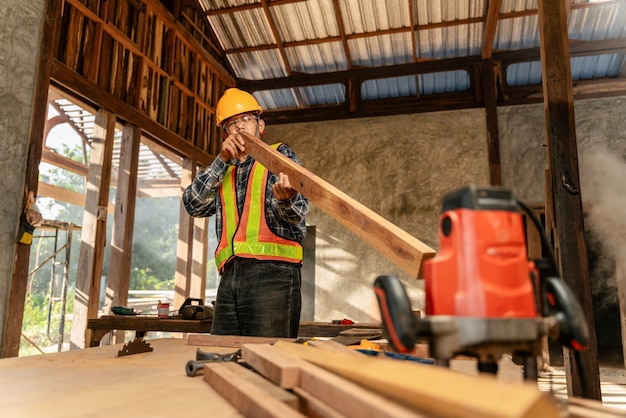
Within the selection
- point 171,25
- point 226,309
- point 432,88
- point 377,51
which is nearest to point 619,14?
point 432,88

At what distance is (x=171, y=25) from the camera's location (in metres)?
6.93

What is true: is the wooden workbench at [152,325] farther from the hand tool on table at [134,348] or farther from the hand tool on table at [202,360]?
the hand tool on table at [202,360]

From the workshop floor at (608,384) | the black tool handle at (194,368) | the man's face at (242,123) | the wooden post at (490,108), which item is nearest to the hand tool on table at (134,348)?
the black tool handle at (194,368)

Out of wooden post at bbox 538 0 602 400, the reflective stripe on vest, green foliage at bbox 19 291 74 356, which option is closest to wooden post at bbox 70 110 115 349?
the reflective stripe on vest

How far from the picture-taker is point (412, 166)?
834 centimetres

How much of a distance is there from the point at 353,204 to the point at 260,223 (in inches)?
41.0

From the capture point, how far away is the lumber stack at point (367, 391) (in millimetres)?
563

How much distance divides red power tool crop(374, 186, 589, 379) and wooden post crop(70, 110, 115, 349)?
5.18m

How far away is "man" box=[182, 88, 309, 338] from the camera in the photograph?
2.21m

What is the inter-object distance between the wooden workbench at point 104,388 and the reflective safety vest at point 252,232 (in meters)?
0.68

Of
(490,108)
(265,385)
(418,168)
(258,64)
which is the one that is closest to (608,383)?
(418,168)

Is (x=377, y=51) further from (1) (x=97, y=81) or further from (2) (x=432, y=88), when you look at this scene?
(1) (x=97, y=81)

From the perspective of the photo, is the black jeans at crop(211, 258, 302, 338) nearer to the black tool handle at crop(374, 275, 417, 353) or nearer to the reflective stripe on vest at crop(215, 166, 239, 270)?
the reflective stripe on vest at crop(215, 166, 239, 270)

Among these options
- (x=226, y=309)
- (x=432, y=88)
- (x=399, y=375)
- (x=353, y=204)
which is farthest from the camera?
(x=432, y=88)
